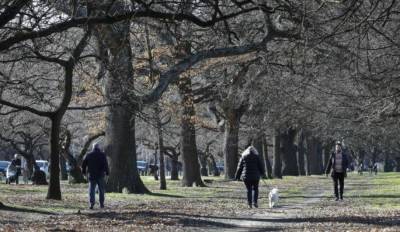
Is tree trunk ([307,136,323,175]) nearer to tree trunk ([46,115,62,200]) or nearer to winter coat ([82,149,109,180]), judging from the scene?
tree trunk ([46,115,62,200])

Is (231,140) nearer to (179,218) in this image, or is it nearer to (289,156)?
(289,156)

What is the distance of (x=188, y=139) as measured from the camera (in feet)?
125

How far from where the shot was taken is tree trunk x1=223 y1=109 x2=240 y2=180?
45.0m

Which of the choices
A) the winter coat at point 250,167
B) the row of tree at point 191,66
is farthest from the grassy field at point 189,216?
the row of tree at point 191,66

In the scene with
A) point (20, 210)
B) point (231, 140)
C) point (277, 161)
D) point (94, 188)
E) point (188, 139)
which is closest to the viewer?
point (20, 210)

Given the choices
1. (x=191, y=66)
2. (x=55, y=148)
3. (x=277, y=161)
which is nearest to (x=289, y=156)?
(x=277, y=161)

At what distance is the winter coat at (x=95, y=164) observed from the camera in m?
22.5

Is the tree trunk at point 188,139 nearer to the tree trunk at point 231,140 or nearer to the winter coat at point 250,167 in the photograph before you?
the tree trunk at point 231,140

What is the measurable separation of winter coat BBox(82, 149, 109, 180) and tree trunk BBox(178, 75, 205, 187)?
11.6m

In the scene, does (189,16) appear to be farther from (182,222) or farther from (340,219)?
(340,219)

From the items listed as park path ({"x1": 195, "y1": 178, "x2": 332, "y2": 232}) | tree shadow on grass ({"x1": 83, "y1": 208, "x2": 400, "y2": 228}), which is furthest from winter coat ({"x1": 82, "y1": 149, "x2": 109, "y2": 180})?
park path ({"x1": 195, "y1": 178, "x2": 332, "y2": 232})

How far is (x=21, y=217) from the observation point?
19156 mm

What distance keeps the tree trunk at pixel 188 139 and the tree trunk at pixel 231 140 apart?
6030 mm

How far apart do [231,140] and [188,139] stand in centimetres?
1099
